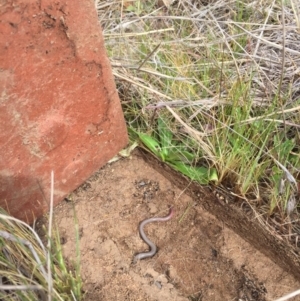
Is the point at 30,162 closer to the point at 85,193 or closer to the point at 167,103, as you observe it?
the point at 85,193

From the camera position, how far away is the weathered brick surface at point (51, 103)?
1168 mm

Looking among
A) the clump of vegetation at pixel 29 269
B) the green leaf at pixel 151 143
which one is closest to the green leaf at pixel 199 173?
the green leaf at pixel 151 143

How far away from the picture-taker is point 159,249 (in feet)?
5.35

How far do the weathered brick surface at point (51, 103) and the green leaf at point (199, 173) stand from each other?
0.86 ft

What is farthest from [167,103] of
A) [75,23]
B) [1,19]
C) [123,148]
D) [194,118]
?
[1,19]

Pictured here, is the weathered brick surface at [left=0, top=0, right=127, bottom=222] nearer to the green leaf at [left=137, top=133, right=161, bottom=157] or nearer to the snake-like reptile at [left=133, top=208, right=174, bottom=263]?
the green leaf at [left=137, top=133, right=161, bottom=157]

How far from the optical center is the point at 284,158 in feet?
5.22

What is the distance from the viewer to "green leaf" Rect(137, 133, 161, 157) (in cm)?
176

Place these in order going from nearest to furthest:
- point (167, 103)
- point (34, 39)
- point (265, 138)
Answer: point (34, 39)
point (265, 138)
point (167, 103)

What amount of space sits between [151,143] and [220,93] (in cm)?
33

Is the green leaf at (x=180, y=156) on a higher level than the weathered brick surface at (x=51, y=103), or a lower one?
lower

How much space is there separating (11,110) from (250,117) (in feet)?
2.75

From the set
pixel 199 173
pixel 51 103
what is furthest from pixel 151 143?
pixel 51 103

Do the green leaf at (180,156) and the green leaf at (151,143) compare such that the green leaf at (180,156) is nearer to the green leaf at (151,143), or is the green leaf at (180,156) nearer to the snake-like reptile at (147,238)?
the green leaf at (151,143)
